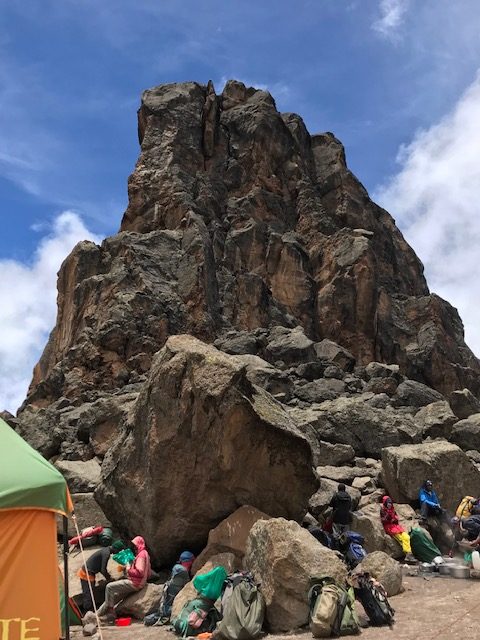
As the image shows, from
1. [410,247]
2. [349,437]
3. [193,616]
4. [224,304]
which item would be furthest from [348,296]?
[193,616]

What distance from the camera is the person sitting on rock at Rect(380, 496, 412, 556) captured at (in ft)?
51.0

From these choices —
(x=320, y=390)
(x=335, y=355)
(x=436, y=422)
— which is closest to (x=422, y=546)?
(x=436, y=422)

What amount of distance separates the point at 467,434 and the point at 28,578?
89.9ft

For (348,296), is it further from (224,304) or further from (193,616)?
(193,616)

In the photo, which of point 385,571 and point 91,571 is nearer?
point 385,571

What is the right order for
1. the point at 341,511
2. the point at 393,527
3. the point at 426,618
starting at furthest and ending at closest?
the point at 393,527 → the point at 341,511 → the point at 426,618

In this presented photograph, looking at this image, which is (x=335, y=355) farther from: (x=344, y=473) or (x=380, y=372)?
(x=344, y=473)

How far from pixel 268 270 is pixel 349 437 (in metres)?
48.5

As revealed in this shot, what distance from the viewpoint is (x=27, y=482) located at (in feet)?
29.1

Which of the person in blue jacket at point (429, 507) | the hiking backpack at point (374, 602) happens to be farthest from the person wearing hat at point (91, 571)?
the person in blue jacket at point (429, 507)

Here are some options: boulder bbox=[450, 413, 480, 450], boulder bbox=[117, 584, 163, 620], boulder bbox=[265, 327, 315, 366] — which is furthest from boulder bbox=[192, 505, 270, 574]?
boulder bbox=[265, 327, 315, 366]

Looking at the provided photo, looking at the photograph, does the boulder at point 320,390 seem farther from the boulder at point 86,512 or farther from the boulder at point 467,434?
the boulder at point 86,512

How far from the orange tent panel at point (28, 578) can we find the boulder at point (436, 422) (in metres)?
25.4

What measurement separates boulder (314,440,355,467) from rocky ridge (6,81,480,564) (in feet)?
0.23
